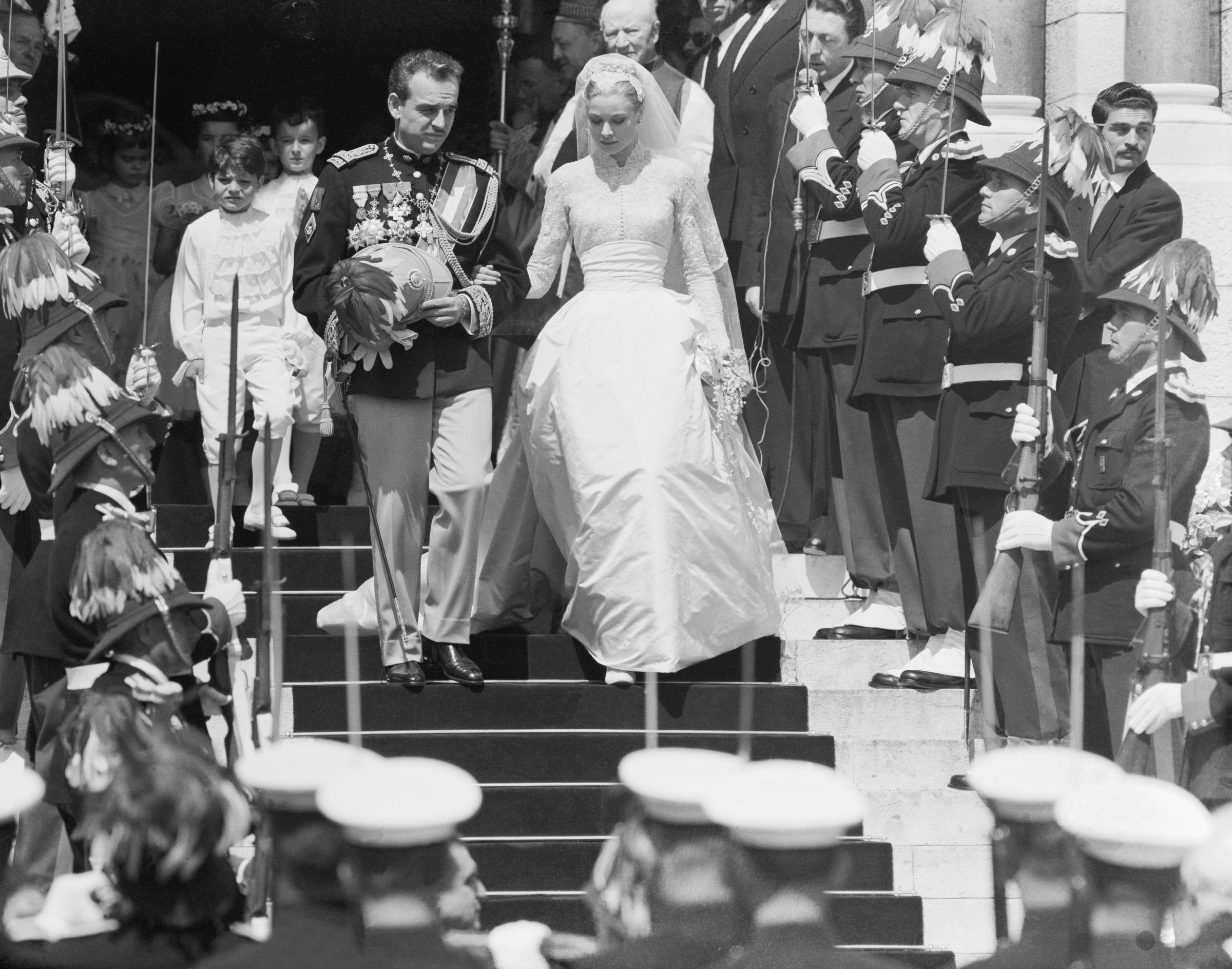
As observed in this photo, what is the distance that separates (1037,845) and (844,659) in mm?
4216

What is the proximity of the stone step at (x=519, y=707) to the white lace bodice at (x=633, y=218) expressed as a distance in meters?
1.26

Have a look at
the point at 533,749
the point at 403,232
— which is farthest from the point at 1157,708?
the point at 403,232

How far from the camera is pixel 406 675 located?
7266 millimetres

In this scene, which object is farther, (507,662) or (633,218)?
(633,218)

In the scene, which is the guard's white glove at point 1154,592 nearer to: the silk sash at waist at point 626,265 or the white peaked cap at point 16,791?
the silk sash at waist at point 626,265

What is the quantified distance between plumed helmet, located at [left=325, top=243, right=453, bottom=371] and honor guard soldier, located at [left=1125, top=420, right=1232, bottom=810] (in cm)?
247

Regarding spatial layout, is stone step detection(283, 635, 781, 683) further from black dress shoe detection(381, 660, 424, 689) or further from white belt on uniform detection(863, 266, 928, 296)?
white belt on uniform detection(863, 266, 928, 296)

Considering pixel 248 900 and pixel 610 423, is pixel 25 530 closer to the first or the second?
pixel 610 423

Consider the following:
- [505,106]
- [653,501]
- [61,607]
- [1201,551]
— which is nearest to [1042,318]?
[1201,551]

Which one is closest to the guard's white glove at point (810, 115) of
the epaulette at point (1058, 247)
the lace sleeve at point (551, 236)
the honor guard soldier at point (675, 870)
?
the lace sleeve at point (551, 236)

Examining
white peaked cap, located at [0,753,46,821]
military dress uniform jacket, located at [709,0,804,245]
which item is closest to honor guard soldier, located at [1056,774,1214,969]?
white peaked cap, located at [0,753,46,821]

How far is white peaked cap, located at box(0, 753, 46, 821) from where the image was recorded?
13.1 feet

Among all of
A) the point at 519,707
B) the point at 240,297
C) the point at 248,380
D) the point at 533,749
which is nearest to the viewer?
the point at 533,749

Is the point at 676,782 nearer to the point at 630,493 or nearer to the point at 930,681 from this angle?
the point at 630,493
